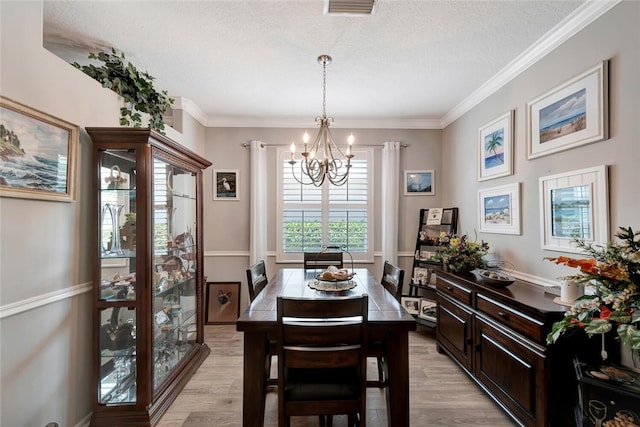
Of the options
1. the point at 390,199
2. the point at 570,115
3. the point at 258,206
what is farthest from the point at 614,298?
the point at 258,206

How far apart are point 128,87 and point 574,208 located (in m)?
3.37

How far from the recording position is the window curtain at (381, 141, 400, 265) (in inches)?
155

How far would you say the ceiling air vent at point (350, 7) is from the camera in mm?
1773

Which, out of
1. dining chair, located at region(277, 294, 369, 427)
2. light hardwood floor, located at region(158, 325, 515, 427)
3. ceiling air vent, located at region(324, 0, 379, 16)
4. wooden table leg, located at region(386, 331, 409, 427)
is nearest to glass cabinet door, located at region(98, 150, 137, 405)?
light hardwood floor, located at region(158, 325, 515, 427)

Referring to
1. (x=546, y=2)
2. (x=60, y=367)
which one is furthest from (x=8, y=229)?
(x=546, y=2)

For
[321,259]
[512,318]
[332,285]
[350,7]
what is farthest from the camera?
[321,259]

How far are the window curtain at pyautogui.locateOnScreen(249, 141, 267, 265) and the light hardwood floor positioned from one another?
4.28 feet


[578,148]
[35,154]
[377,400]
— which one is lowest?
[377,400]

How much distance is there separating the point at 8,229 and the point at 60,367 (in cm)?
90

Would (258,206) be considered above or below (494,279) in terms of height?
above

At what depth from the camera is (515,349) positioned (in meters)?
1.89

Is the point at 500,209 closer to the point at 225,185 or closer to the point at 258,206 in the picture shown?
the point at 258,206

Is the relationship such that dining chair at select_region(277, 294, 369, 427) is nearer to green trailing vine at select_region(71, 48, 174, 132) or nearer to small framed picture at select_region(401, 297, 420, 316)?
green trailing vine at select_region(71, 48, 174, 132)

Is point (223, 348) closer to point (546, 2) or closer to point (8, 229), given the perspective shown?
point (8, 229)
